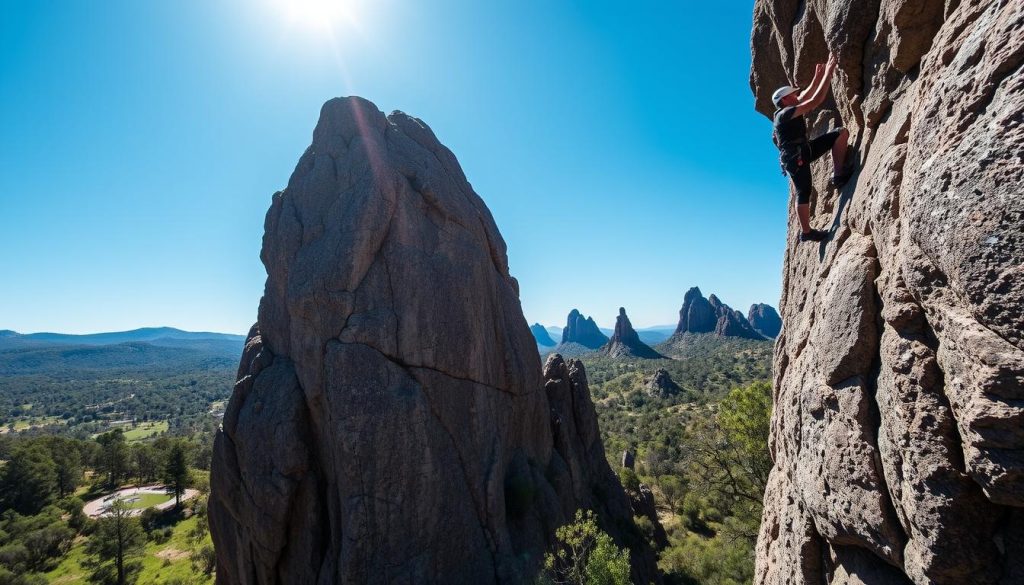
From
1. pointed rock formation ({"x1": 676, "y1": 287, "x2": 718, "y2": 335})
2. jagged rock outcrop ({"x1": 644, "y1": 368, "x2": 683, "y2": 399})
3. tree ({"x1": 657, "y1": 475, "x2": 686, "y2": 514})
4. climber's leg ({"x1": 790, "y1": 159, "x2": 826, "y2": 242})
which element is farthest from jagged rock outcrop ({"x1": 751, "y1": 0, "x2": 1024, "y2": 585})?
pointed rock formation ({"x1": 676, "y1": 287, "x2": 718, "y2": 335})

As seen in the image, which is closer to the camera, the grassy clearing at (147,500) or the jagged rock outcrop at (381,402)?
the jagged rock outcrop at (381,402)

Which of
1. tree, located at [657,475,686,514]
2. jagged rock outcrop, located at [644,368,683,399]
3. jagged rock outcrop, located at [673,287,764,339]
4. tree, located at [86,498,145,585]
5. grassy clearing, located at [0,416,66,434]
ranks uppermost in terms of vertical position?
jagged rock outcrop, located at [673,287,764,339]

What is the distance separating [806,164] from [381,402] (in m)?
13.0

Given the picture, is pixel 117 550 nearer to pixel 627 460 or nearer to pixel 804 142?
pixel 627 460

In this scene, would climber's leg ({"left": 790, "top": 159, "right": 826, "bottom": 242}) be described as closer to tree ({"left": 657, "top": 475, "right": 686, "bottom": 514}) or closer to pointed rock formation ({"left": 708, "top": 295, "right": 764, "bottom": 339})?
Answer: tree ({"left": 657, "top": 475, "right": 686, "bottom": 514})

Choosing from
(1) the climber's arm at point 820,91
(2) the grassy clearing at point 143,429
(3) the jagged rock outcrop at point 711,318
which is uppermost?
(3) the jagged rock outcrop at point 711,318

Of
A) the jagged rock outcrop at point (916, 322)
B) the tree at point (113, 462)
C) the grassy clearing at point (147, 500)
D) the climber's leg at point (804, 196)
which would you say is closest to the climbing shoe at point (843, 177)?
the jagged rock outcrop at point (916, 322)

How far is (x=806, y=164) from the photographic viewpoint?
7000mm

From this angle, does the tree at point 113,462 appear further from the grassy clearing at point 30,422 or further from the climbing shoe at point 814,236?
the grassy clearing at point 30,422

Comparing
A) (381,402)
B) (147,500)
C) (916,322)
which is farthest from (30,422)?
(916,322)

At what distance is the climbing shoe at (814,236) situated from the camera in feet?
22.2

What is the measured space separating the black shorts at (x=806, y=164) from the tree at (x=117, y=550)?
2047 inches

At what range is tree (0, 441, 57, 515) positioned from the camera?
4825 centimetres

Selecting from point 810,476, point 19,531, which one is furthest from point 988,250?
point 19,531
